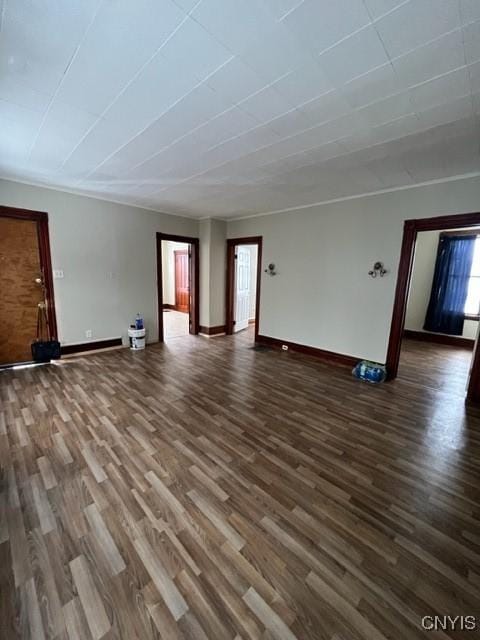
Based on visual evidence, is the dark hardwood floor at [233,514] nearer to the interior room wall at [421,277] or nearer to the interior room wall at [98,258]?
the interior room wall at [98,258]

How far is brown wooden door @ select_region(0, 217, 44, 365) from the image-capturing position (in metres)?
3.66

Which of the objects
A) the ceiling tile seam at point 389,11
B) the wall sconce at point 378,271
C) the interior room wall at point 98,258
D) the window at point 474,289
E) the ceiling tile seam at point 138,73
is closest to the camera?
the ceiling tile seam at point 389,11

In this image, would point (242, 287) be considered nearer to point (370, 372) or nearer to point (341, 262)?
point (341, 262)

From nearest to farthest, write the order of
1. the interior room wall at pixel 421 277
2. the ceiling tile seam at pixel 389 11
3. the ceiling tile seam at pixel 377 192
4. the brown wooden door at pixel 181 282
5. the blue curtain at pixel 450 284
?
1. the ceiling tile seam at pixel 389 11
2. the ceiling tile seam at pixel 377 192
3. the blue curtain at pixel 450 284
4. the interior room wall at pixel 421 277
5. the brown wooden door at pixel 181 282

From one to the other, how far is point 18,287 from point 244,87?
3942 mm

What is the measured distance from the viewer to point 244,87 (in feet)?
5.45

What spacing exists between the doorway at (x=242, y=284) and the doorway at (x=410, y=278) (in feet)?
8.15

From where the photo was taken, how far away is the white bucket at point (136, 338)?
15.7ft

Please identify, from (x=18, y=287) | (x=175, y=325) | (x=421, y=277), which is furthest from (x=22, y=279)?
(x=421, y=277)

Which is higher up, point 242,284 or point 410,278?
point 410,278

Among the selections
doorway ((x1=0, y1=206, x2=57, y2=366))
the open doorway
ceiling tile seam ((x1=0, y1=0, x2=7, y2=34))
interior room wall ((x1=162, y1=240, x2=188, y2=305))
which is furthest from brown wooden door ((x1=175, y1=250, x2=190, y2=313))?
ceiling tile seam ((x1=0, y1=0, x2=7, y2=34))

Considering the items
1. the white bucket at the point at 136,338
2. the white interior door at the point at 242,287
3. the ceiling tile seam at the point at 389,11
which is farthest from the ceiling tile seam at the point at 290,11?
the white interior door at the point at 242,287

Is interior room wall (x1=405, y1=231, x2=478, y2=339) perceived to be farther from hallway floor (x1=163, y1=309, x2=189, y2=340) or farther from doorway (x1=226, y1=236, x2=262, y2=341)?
hallway floor (x1=163, y1=309, x2=189, y2=340)

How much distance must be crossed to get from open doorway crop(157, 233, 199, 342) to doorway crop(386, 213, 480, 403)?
390 centimetres
